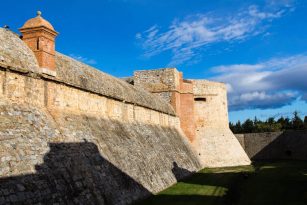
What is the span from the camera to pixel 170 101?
3300cm

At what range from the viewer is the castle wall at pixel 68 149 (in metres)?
9.64

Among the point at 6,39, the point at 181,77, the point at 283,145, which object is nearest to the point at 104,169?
the point at 6,39

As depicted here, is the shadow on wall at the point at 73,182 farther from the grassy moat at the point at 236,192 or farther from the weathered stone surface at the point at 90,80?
the weathered stone surface at the point at 90,80

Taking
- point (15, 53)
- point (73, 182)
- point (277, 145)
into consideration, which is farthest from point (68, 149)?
point (277, 145)

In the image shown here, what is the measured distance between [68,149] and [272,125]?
69.5 m

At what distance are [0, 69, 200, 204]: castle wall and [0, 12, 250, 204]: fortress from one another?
0.11 ft

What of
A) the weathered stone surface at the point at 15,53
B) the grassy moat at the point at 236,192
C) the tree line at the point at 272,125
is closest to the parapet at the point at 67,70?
the weathered stone surface at the point at 15,53

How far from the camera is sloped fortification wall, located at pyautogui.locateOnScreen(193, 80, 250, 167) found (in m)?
34.7

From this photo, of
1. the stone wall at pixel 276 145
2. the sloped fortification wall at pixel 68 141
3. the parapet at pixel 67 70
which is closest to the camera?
the sloped fortification wall at pixel 68 141

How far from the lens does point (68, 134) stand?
41.9 ft

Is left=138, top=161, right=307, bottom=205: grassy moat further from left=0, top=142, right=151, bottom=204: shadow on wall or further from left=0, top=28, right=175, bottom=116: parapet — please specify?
left=0, top=28, right=175, bottom=116: parapet

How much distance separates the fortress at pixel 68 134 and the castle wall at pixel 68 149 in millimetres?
33

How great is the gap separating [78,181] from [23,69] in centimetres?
421

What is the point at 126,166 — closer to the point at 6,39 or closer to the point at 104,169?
the point at 104,169
